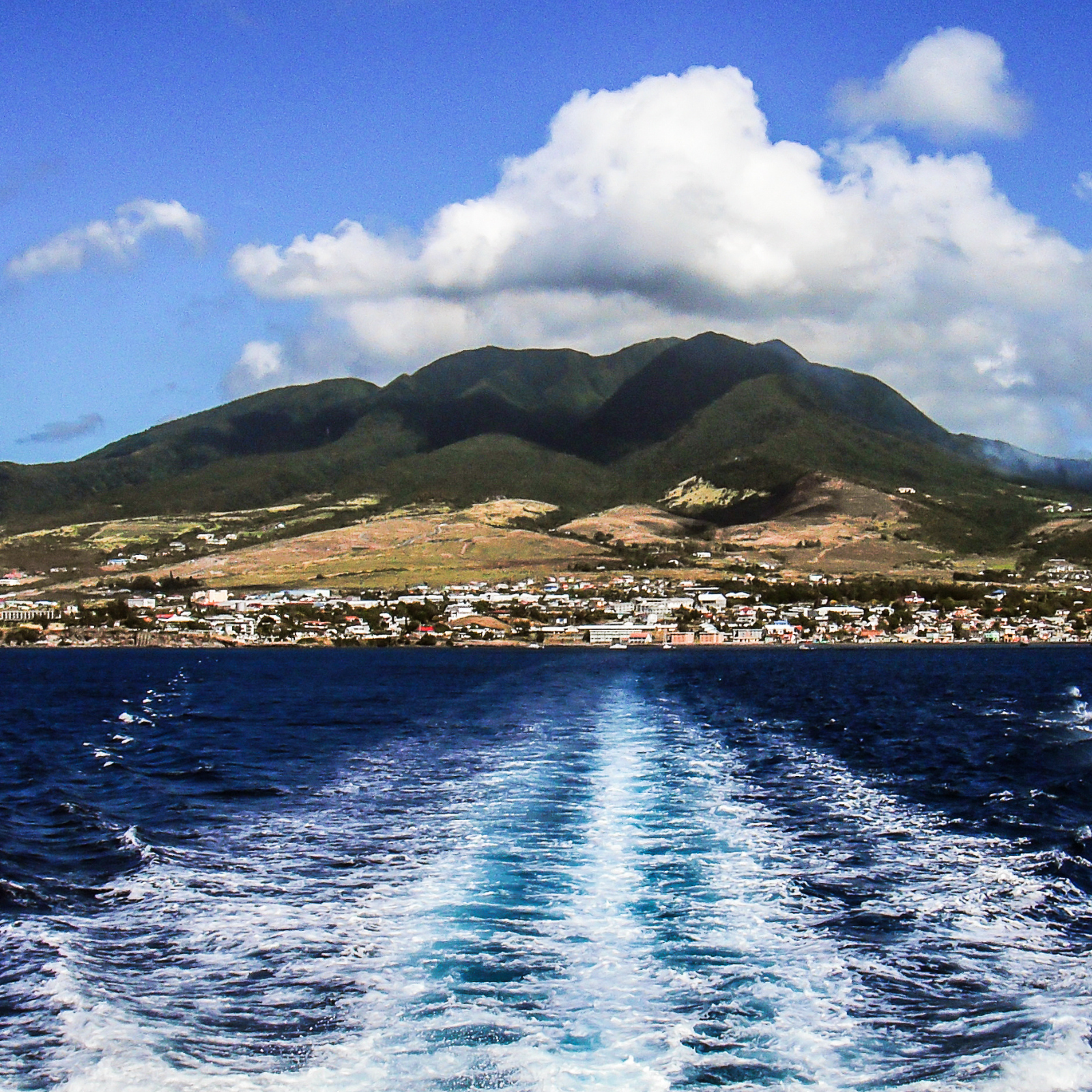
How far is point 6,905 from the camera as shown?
24188mm

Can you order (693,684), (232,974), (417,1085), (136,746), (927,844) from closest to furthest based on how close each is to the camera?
(417,1085)
(232,974)
(927,844)
(136,746)
(693,684)

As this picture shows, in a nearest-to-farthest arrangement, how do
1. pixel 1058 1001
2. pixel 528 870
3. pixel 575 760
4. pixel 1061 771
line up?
pixel 1058 1001
pixel 528 870
pixel 1061 771
pixel 575 760

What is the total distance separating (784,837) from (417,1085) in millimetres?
18139

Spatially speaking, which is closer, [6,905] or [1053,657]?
[6,905]

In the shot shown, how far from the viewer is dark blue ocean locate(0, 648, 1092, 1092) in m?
16.3

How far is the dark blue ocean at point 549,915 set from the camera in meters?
16.3

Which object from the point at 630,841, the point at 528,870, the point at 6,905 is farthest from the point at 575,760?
the point at 6,905

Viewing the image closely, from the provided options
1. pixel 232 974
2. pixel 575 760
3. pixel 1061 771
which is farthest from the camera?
pixel 575 760

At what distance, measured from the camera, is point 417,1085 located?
15.3 meters

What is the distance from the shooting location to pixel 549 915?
2377cm

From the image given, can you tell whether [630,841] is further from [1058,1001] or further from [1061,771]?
[1061,771]

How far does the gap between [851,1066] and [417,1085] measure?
5.76m

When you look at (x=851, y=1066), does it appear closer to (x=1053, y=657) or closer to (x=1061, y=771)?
(x=1061, y=771)

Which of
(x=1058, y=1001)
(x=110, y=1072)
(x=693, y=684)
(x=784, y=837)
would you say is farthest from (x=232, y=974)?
(x=693, y=684)
